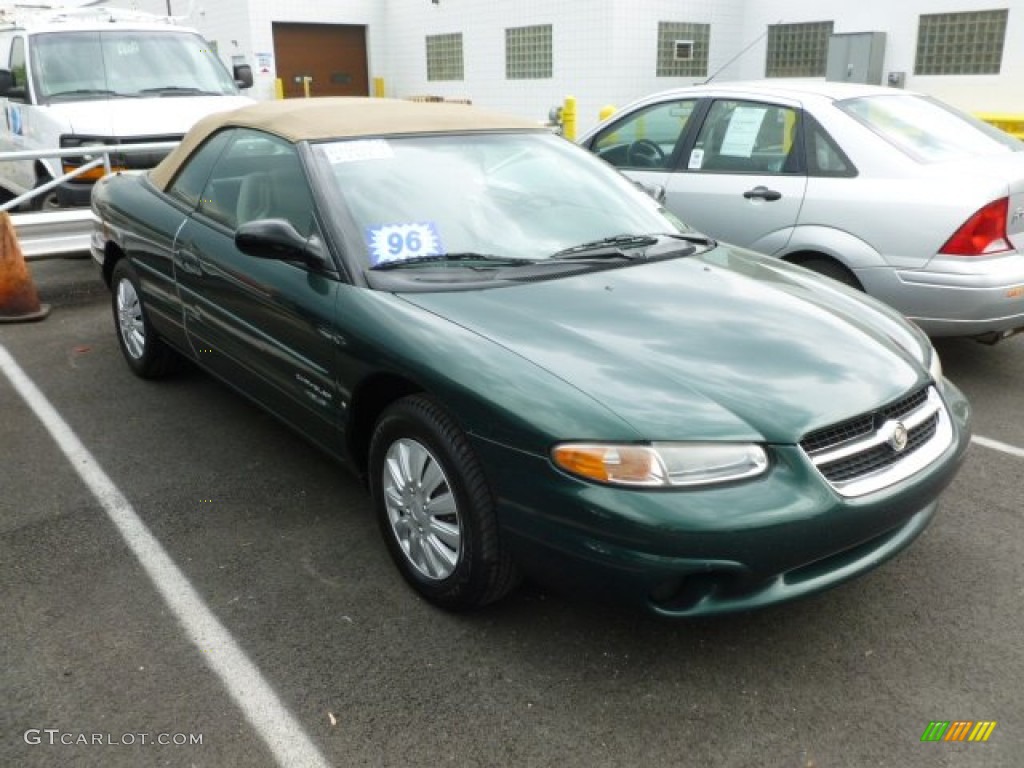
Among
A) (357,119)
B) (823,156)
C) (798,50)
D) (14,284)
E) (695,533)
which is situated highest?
(798,50)

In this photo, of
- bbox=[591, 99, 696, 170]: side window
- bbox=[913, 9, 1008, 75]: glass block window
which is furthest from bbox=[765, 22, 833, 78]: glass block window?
bbox=[591, 99, 696, 170]: side window

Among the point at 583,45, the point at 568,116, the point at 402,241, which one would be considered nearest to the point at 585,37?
the point at 583,45

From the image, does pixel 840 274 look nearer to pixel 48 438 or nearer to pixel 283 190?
pixel 283 190

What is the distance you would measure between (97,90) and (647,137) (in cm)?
507

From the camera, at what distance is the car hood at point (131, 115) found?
7559 mm

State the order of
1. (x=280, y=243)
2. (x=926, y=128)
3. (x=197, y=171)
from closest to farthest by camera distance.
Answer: (x=280, y=243)
(x=197, y=171)
(x=926, y=128)

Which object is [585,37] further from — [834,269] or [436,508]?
[436,508]

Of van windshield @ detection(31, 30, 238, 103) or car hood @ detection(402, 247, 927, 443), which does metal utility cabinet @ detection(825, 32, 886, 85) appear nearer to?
van windshield @ detection(31, 30, 238, 103)

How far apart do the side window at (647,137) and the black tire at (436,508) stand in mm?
3705

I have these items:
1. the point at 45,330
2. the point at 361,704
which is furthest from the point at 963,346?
the point at 45,330

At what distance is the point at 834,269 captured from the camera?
5.18 meters

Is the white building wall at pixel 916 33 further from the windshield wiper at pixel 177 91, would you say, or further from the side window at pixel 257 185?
the side window at pixel 257 185

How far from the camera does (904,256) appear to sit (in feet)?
15.9

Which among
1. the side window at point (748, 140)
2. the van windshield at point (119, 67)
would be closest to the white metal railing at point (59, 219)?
the van windshield at point (119, 67)
